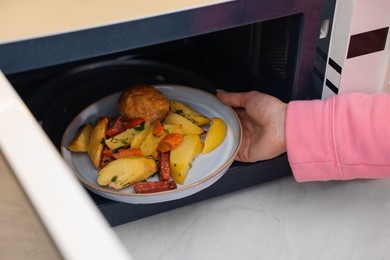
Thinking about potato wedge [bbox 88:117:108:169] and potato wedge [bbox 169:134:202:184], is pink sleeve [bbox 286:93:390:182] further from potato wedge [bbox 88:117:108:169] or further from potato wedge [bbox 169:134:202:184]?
potato wedge [bbox 88:117:108:169]

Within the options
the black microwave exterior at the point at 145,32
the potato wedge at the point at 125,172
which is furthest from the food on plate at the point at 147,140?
the black microwave exterior at the point at 145,32

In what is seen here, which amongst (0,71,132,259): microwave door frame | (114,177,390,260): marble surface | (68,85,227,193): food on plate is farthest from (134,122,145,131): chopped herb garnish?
(0,71,132,259): microwave door frame

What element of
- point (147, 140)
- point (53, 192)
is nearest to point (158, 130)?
point (147, 140)

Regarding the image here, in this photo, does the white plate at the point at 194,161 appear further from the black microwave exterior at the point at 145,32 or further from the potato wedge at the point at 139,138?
the black microwave exterior at the point at 145,32

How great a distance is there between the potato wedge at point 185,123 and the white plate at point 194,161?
0.11ft

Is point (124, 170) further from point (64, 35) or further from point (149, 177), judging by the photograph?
point (64, 35)

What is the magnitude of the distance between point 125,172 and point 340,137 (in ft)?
0.78

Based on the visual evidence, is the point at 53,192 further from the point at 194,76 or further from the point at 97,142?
the point at 194,76

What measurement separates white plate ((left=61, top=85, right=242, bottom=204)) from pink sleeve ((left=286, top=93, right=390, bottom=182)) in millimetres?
75

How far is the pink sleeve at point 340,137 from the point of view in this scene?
0.58 meters

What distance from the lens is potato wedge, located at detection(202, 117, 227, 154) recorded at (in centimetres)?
63

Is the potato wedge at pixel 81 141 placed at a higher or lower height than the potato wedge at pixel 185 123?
lower

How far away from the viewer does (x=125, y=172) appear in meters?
0.58

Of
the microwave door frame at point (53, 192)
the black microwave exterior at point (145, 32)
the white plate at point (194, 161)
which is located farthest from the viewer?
the white plate at point (194, 161)
